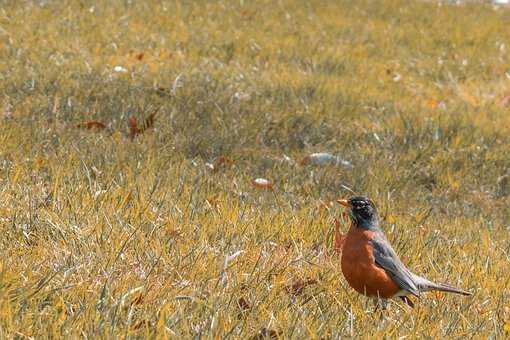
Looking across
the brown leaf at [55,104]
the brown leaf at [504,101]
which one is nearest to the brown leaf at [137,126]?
the brown leaf at [55,104]

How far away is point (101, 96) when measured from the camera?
18.9ft

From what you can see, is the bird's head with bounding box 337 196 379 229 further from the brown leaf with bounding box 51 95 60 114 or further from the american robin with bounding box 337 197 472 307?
the brown leaf with bounding box 51 95 60 114

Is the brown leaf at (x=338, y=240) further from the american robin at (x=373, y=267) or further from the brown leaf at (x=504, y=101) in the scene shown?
the brown leaf at (x=504, y=101)

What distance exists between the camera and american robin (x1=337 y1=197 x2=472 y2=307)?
3.07 m

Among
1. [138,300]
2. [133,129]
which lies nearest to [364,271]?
[138,300]

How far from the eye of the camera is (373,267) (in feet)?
10.1

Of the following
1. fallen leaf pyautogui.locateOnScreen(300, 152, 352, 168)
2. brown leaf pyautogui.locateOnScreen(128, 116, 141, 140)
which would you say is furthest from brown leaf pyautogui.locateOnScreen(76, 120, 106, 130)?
fallen leaf pyautogui.locateOnScreen(300, 152, 352, 168)

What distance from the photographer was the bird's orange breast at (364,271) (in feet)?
10.0

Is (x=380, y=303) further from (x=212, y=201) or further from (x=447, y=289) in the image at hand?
(x=212, y=201)

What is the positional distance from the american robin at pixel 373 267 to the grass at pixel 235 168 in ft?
0.25

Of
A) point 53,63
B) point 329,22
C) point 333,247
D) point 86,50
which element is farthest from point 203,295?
point 329,22

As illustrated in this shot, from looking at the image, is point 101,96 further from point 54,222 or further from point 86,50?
point 54,222

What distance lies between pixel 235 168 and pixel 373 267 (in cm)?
196

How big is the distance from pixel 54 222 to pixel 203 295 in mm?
755
